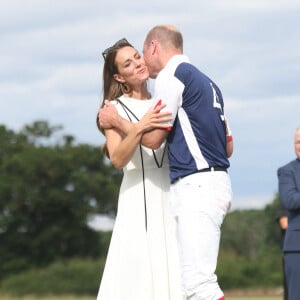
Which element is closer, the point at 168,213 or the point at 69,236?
the point at 168,213

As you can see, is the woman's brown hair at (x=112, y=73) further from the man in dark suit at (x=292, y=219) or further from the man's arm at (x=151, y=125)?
the man in dark suit at (x=292, y=219)

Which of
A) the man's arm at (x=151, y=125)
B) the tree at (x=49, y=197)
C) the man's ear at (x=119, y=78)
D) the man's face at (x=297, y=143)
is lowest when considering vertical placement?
the man's arm at (x=151, y=125)

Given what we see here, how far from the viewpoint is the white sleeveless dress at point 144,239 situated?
7.02 metres

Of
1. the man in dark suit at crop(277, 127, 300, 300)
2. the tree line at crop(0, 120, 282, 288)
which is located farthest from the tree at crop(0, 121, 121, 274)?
the man in dark suit at crop(277, 127, 300, 300)

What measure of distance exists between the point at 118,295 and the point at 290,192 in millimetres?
3243

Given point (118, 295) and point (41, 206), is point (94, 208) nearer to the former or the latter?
point (41, 206)

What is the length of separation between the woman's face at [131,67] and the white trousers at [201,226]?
909mm

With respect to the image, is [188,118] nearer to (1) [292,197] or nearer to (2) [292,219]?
(1) [292,197]

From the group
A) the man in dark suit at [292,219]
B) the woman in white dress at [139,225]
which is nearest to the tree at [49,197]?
the man in dark suit at [292,219]

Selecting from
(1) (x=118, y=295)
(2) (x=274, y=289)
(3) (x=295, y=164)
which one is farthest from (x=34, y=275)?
(1) (x=118, y=295)

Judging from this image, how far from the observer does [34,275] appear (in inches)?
1331

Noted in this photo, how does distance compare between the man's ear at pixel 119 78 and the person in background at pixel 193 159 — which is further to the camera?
the man's ear at pixel 119 78

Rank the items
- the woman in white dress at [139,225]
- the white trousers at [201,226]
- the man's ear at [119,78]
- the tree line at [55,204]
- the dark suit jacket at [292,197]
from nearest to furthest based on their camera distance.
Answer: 1. the white trousers at [201,226]
2. the woman in white dress at [139,225]
3. the man's ear at [119,78]
4. the dark suit jacket at [292,197]
5. the tree line at [55,204]

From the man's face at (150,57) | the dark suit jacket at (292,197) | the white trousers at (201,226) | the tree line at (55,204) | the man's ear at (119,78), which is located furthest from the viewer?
the tree line at (55,204)
